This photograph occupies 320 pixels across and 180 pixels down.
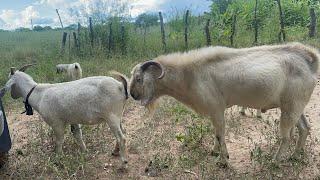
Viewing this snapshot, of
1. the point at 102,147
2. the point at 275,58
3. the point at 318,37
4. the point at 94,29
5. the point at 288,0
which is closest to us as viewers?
the point at 275,58

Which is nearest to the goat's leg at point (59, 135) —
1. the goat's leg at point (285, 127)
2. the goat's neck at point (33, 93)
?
the goat's neck at point (33, 93)

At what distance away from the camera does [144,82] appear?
5.83 metres

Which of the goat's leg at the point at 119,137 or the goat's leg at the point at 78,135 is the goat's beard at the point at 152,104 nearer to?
the goat's leg at the point at 119,137

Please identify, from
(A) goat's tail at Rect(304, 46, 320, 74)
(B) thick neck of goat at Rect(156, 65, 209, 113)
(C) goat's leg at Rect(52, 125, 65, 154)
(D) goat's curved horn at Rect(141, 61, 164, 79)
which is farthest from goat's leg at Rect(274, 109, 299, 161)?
(C) goat's leg at Rect(52, 125, 65, 154)

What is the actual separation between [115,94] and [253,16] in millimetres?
14705

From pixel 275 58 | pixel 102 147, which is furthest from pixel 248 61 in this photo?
pixel 102 147

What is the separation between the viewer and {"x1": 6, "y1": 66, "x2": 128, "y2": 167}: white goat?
19.0 ft

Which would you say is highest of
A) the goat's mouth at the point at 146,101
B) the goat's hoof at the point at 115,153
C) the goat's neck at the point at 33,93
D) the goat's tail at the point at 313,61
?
the goat's tail at the point at 313,61

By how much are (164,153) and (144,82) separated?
121 cm

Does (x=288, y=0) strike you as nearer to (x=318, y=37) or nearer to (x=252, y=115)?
(x=318, y=37)

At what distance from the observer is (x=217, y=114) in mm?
5637

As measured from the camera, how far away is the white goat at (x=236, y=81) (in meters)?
5.41

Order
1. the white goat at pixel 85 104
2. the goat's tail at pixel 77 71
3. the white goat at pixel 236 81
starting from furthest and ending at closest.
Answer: the goat's tail at pixel 77 71 < the white goat at pixel 85 104 < the white goat at pixel 236 81

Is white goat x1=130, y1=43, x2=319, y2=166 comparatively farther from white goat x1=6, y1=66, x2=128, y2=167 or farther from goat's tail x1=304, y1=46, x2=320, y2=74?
white goat x1=6, y1=66, x2=128, y2=167
